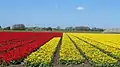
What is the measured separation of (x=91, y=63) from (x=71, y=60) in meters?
0.95

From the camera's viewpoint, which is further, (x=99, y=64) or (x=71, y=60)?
(x=71, y=60)

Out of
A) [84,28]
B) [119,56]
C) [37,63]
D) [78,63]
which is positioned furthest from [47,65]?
[84,28]

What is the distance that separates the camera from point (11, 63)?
498 inches

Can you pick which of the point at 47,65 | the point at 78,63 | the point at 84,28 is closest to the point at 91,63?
the point at 78,63

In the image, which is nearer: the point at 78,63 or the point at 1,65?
the point at 1,65

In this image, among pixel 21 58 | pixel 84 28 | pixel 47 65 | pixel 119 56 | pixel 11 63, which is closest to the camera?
pixel 47 65

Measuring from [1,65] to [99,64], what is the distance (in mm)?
4013

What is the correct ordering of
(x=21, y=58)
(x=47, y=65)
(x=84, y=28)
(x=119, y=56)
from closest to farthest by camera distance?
(x=47, y=65) → (x=21, y=58) → (x=119, y=56) → (x=84, y=28)

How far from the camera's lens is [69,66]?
476 inches

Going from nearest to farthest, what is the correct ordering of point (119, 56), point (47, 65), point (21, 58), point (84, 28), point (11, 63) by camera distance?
point (47, 65)
point (11, 63)
point (21, 58)
point (119, 56)
point (84, 28)

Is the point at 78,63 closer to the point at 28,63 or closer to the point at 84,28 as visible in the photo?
the point at 28,63

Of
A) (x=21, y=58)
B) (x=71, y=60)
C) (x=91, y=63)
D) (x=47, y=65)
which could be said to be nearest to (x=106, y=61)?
(x=91, y=63)

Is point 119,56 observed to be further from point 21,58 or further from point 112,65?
point 21,58

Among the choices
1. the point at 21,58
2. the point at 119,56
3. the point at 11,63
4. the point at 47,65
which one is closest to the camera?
the point at 47,65
